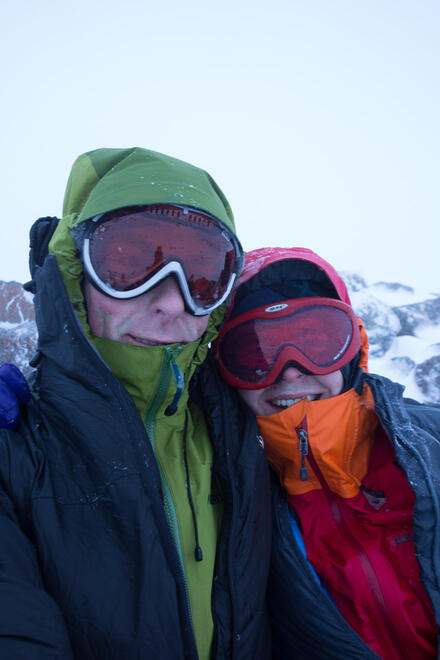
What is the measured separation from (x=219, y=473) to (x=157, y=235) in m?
1.06

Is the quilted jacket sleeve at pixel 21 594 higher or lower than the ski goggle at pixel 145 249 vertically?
lower

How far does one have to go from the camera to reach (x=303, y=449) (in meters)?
1.70

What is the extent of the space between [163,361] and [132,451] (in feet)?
1.22

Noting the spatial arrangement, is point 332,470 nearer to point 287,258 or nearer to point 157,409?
point 157,409

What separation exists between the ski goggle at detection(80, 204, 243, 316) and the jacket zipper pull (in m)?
0.79

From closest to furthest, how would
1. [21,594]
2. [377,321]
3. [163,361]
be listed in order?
1. [21,594]
2. [163,361]
3. [377,321]

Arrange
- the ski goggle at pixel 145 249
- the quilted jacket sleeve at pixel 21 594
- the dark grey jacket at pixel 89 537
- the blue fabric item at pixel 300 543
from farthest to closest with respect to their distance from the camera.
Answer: the blue fabric item at pixel 300 543 < the ski goggle at pixel 145 249 < the dark grey jacket at pixel 89 537 < the quilted jacket sleeve at pixel 21 594

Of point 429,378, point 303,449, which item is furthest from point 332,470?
point 429,378

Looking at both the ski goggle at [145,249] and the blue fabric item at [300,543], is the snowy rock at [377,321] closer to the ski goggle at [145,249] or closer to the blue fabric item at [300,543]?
the blue fabric item at [300,543]

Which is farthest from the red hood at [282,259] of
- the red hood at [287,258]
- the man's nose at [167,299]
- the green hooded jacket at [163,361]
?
the man's nose at [167,299]

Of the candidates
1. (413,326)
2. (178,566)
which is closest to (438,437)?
(178,566)

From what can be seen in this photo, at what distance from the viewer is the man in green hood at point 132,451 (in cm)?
102

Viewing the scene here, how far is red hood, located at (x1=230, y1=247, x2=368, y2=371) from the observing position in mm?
1936

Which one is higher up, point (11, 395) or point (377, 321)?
point (11, 395)
